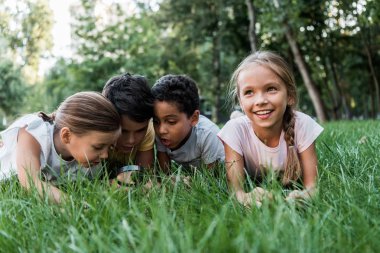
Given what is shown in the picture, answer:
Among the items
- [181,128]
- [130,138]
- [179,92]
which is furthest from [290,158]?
[130,138]

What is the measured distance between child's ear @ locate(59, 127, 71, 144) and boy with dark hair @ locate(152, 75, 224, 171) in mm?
753

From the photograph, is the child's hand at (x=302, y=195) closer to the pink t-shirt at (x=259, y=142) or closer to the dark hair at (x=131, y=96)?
the pink t-shirt at (x=259, y=142)

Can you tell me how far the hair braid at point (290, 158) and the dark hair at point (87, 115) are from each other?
1.19 metres

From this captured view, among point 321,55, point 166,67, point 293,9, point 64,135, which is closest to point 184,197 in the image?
point 64,135

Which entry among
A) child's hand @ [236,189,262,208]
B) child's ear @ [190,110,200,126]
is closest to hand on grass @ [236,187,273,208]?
child's hand @ [236,189,262,208]

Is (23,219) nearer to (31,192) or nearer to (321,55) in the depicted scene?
(31,192)

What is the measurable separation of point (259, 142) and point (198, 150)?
794 mm

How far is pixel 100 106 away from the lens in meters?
2.97

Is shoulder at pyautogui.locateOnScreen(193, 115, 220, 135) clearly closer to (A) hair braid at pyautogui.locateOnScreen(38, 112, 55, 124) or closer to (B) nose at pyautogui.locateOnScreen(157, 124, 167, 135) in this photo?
(B) nose at pyautogui.locateOnScreen(157, 124, 167, 135)

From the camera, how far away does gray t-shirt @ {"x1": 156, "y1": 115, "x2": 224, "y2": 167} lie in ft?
12.3

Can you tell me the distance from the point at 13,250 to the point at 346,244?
1199 millimetres

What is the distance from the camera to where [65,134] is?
9.80ft

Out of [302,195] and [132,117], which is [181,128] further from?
[302,195]

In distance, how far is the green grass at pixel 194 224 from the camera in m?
1.31
